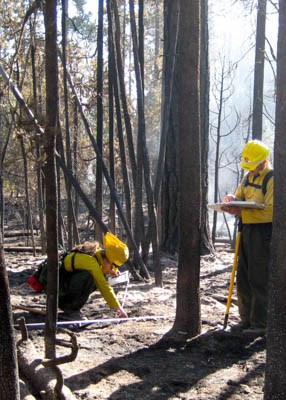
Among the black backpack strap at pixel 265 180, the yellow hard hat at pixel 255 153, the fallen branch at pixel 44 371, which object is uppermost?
the yellow hard hat at pixel 255 153

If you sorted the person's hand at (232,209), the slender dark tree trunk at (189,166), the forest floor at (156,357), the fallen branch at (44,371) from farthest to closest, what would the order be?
1. the person's hand at (232,209)
2. the slender dark tree trunk at (189,166)
3. the forest floor at (156,357)
4. the fallen branch at (44,371)

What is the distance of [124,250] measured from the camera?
592cm

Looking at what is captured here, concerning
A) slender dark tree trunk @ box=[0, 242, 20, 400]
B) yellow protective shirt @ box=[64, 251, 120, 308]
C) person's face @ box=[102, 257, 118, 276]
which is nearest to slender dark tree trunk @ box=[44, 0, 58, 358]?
slender dark tree trunk @ box=[0, 242, 20, 400]

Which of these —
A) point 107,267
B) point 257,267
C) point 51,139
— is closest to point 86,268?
point 107,267

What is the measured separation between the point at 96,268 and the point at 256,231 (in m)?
1.73

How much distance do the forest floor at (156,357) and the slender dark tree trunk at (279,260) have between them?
2.38 feet

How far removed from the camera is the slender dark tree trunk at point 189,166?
505 centimetres

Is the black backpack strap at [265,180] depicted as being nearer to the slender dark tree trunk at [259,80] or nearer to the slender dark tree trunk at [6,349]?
the slender dark tree trunk at [6,349]

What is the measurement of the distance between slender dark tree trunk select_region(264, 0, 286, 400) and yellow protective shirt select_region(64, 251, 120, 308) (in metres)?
2.67

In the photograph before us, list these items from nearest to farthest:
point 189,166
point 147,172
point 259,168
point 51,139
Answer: point 51,139 → point 189,166 → point 259,168 → point 147,172

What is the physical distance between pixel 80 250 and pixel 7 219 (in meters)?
20.6

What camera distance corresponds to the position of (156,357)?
4762mm

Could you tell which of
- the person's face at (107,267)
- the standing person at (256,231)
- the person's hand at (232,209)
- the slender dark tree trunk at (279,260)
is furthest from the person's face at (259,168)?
the slender dark tree trunk at (279,260)

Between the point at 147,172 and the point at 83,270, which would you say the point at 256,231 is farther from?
the point at 147,172
